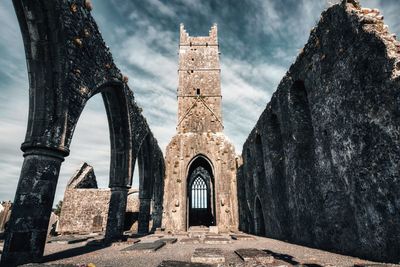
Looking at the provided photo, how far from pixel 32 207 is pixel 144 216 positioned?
9954 mm

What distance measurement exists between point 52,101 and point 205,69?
62.4 ft

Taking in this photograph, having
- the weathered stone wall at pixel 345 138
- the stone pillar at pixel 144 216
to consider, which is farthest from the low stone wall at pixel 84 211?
the weathered stone wall at pixel 345 138

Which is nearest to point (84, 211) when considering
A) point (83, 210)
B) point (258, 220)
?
point (83, 210)

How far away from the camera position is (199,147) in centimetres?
1616

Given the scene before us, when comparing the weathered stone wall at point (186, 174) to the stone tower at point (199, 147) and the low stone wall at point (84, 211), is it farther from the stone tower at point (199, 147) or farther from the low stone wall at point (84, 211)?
the low stone wall at point (84, 211)

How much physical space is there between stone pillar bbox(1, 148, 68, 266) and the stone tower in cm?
1064

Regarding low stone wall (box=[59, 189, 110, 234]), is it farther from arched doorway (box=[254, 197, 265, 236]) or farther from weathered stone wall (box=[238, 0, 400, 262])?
weathered stone wall (box=[238, 0, 400, 262])

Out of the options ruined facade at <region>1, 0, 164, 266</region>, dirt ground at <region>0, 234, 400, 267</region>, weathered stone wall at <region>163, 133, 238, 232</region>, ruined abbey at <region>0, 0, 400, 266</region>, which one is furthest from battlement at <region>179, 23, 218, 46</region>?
dirt ground at <region>0, 234, 400, 267</region>

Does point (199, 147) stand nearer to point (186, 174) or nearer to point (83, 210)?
point (186, 174)

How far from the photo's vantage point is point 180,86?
21.5 metres

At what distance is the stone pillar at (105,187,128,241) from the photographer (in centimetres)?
802

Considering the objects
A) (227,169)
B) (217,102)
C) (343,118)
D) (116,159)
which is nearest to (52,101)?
(116,159)

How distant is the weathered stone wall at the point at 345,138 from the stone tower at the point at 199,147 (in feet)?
23.7

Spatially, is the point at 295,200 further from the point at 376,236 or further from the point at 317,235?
the point at 376,236
